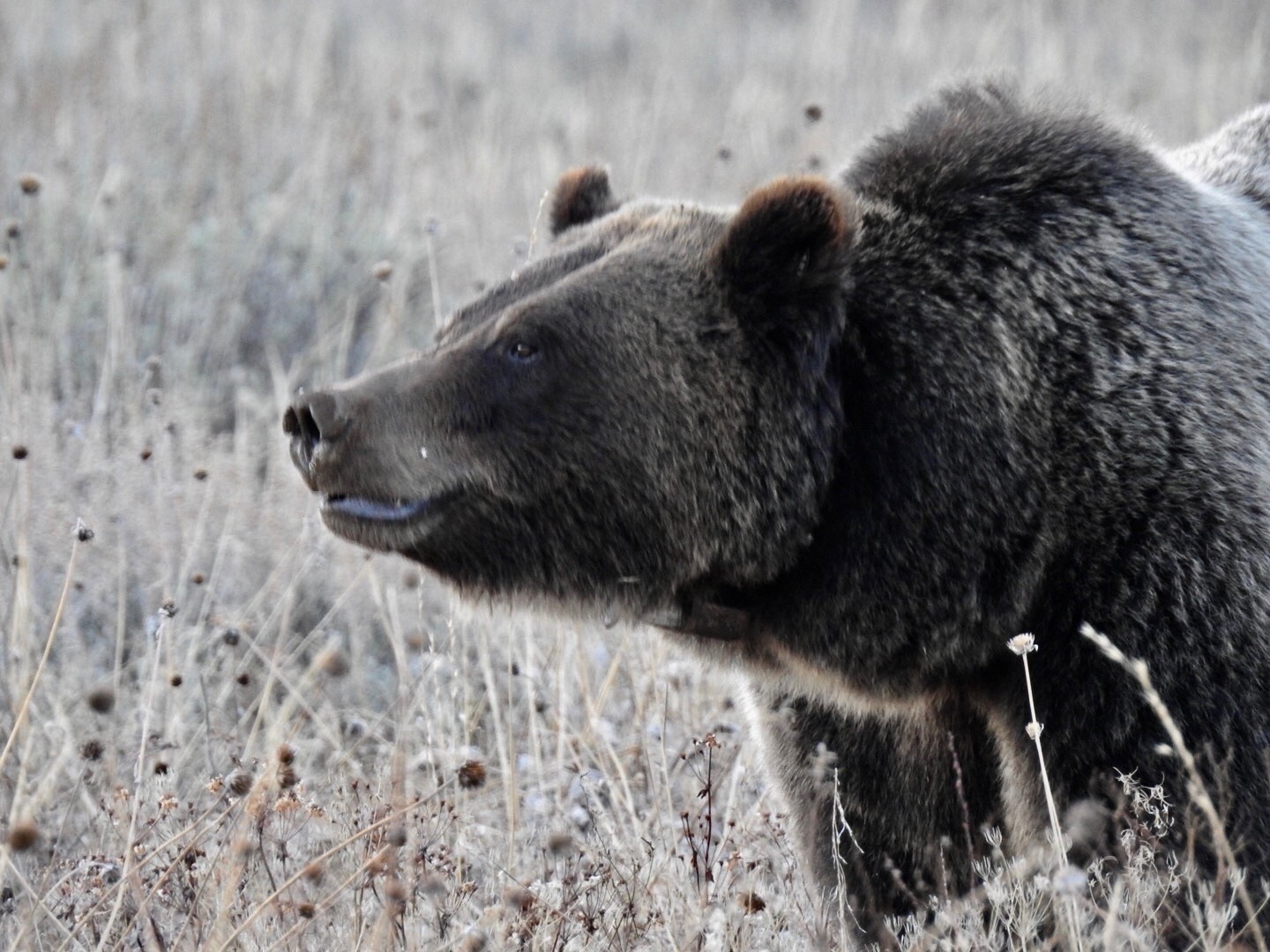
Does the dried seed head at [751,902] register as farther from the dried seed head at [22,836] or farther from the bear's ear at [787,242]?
the dried seed head at [22,836]

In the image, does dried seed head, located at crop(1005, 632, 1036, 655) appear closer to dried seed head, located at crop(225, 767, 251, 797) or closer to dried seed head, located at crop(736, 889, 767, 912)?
dried seed head, located at crop(736, 889, 767, 912)

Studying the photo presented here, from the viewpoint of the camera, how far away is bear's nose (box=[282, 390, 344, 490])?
8.95 feet

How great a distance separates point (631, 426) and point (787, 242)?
0.45m

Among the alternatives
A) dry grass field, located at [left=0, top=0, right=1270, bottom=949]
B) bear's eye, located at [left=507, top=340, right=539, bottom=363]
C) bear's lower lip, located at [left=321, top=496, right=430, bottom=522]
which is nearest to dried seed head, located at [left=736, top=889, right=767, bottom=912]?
dry grass field, located at [left=0, top=0, right=1270, bottom=949]

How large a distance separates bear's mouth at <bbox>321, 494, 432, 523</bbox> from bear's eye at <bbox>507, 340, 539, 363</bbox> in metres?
0.32

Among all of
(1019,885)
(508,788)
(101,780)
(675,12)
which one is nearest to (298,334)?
(101,780)

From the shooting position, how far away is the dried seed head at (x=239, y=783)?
3029mm

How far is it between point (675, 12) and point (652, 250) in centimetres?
1486

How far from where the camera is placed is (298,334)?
709 centimetres

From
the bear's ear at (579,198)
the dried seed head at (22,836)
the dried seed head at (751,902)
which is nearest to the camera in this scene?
the dried seed head at (22,836)

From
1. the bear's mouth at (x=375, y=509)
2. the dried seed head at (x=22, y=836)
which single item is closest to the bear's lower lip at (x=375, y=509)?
the bear's mouth at (x=375, y=509)

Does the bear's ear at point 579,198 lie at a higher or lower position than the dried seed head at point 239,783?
higher

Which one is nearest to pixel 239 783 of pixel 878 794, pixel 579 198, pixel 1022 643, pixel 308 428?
pixel 308 428

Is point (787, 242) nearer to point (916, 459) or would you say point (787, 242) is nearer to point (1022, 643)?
point (916, 459)
